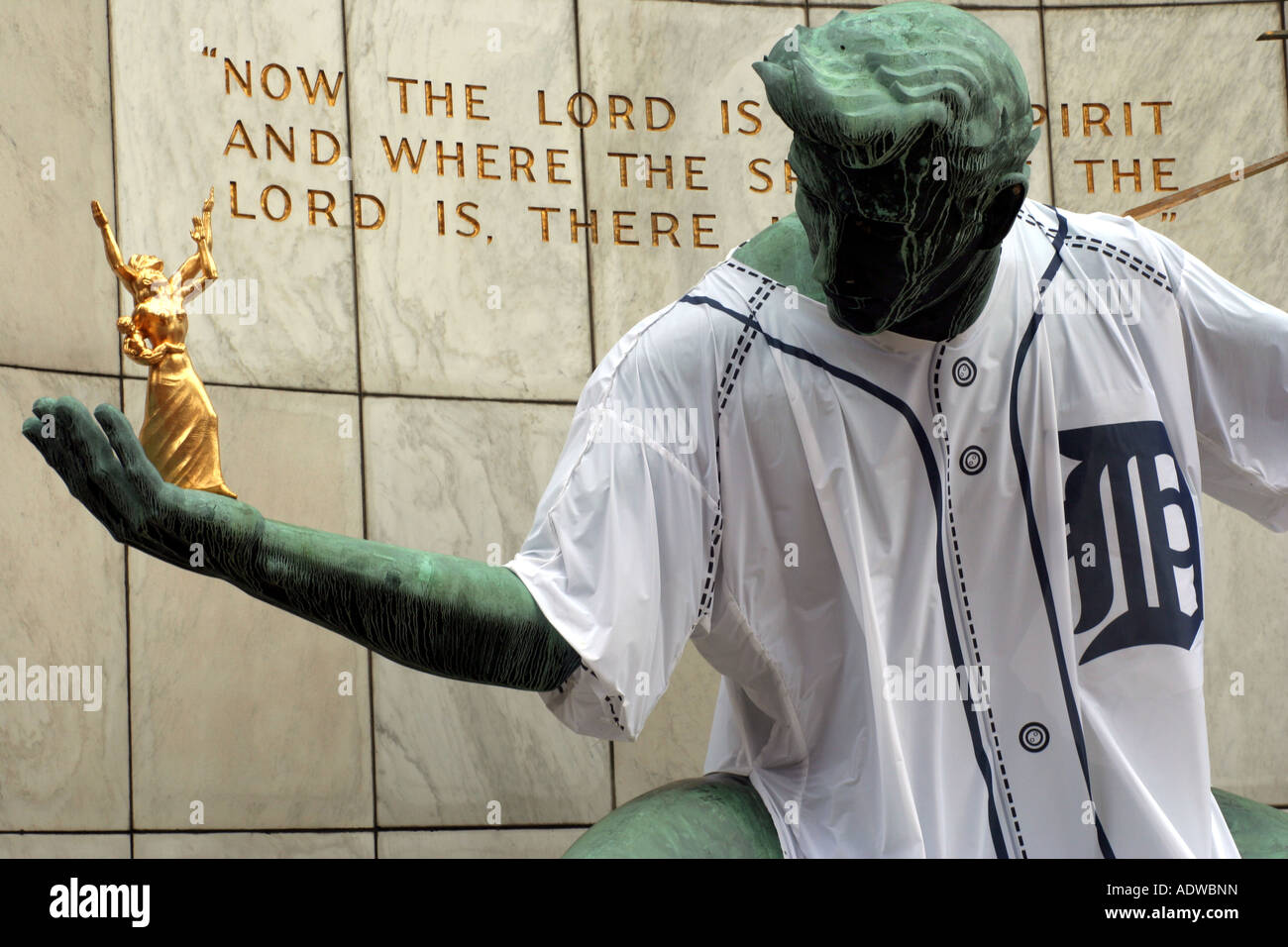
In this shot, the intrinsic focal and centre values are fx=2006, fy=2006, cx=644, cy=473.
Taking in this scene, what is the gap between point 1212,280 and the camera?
156 inches

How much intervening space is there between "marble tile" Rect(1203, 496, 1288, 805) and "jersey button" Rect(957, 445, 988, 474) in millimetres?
3224

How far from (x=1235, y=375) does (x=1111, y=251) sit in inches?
13.6

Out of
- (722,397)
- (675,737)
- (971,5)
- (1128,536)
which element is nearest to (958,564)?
(1128,536)

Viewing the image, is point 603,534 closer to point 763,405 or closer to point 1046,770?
point 763,405

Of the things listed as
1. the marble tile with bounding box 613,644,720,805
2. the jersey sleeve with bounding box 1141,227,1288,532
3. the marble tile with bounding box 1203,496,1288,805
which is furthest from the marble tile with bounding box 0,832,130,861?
the marble tile with bounding box 1203,496,1288,805

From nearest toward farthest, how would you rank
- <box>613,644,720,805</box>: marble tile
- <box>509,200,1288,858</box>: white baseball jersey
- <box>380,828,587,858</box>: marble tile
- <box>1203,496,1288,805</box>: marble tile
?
<box>509,200,1288,858</box>: white baseball jersey, <box>380,828,587,858</box>: marble tile, <box>613,644,720,805</box>: marble tile, <box>1203,496,1288,805</box>: marble tile

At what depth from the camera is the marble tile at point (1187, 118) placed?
707cm

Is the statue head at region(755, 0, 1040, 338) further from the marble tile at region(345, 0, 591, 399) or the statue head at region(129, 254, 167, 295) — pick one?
the marble tile at region(345, 0, 591, 399)

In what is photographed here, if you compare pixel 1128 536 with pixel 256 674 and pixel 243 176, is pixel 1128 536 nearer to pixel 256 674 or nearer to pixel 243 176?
pixel 256 674

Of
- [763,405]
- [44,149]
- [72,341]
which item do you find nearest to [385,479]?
[72,341]

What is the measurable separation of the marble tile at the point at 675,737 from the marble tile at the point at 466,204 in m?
1.00

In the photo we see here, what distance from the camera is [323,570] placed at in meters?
3.20

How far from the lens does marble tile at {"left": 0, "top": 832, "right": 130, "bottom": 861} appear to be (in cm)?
555
